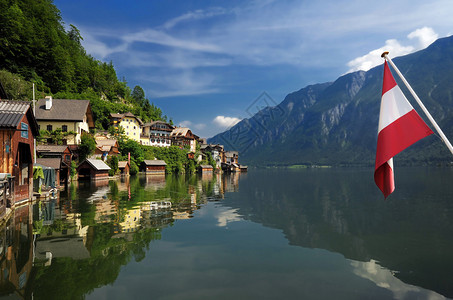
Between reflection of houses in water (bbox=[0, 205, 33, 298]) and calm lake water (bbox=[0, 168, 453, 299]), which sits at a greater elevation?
reflection of houses in water (bbox=[0, 205, 33, 298])

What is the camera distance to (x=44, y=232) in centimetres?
1488

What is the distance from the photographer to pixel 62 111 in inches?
2319

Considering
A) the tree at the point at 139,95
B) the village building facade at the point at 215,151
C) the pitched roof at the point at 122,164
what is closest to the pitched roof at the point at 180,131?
the village building facade at the point at 215,151

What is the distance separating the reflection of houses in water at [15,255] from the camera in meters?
8.44

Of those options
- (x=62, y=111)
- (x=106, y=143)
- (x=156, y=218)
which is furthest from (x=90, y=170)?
(x=156, y=218)

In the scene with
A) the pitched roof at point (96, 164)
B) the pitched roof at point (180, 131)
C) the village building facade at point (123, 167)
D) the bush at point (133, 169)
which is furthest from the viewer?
the pitched roof at point (180, 131)

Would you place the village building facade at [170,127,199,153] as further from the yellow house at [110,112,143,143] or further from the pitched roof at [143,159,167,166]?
the pitched roof at [143,159,167,166]

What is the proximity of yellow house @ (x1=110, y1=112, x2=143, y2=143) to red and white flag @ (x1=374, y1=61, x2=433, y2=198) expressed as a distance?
320ft

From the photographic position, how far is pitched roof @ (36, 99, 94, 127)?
57.8 meters

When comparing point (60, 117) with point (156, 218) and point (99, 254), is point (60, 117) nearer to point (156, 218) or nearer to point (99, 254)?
point (156, 218)

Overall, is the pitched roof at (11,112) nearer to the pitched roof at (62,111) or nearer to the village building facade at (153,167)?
the pitched roof at (62,111)

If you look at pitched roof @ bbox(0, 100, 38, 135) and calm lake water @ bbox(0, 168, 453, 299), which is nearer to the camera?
calm lake water @ bbox(0, 168, 453, 299)

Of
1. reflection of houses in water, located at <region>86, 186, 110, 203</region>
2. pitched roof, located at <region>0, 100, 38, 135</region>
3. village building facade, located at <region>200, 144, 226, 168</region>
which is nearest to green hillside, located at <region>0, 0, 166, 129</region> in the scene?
reflection of houses in water, located at <region>86, 186, 110, 203</region>

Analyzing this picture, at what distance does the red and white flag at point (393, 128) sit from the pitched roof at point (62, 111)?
6225 cm
